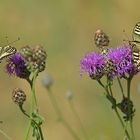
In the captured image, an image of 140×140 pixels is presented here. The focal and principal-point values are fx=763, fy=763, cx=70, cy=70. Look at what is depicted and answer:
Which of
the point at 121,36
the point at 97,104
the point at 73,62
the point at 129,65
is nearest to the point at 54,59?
the point at 73,62

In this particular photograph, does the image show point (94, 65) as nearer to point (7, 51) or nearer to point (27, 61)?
point (7, 51)

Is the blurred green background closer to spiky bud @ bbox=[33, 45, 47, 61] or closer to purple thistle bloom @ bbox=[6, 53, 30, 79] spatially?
purple thistle bloom @ bbox=[6, 53, 30, 79]

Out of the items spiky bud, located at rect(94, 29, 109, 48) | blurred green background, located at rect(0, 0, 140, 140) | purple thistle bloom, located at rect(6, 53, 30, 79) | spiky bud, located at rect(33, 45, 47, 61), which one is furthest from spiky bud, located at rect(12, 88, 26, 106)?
blurred green background, located at rect(0, 0, 140, 140)

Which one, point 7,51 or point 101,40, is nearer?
point 7,51

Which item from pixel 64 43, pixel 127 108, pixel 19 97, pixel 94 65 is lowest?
pixel 127 108

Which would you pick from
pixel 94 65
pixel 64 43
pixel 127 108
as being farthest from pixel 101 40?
pixel 64 43

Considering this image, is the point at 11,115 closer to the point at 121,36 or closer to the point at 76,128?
the point at 76,128

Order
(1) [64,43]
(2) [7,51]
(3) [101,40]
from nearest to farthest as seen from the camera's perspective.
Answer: (2) [7,51] < (3) [101,40] < (1) [64,43]
